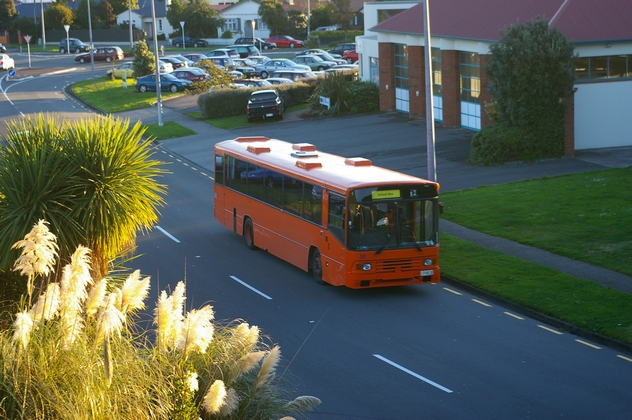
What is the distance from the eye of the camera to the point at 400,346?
46.9ft

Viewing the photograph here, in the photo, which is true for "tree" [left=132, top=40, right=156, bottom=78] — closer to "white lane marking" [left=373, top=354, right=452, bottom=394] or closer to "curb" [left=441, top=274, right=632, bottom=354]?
"curb" [left=441, top=274, right=632, bottom=354]

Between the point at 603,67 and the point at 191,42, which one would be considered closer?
the point at 603,67

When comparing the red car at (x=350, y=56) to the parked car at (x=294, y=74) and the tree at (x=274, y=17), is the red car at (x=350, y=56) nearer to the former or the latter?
the parked car at (x=294, y=74)

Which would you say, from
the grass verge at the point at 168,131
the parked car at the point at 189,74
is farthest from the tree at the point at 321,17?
the grass verge at the point at 168,131

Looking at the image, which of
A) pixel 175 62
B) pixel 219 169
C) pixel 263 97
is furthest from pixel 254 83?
pixel 219 169

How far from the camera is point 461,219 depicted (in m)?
23.3

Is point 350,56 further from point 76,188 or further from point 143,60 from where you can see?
point 76,188

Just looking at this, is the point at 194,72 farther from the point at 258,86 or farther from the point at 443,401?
the point at 443,401

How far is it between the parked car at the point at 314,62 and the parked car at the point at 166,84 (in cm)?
1316

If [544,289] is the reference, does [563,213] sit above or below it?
above

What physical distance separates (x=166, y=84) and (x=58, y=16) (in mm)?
57107

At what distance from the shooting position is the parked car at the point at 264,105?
44812 mm

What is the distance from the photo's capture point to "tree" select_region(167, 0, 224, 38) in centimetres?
10388

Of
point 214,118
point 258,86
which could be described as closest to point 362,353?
point 214,118
